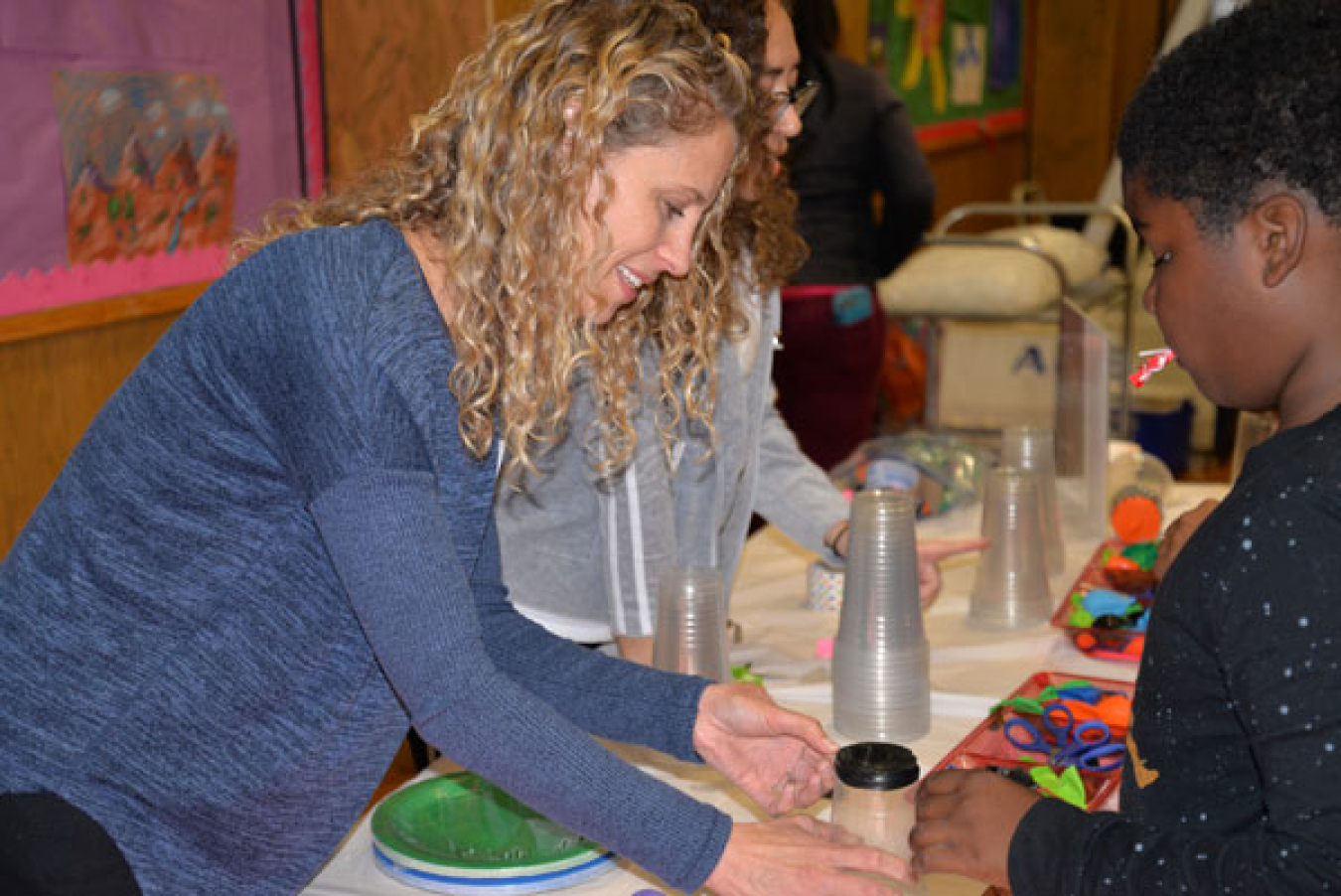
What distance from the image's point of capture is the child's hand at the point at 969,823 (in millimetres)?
904

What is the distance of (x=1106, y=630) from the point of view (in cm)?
158

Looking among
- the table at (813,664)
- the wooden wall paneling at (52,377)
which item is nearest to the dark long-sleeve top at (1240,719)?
the table at (813,664)

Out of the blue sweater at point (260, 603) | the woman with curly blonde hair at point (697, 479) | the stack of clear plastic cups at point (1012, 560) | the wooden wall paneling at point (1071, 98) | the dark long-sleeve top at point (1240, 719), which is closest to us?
the dark long-sleeve top at point (1240, 719)

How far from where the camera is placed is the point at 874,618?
1.32 metres

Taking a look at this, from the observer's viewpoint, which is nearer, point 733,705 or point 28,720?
point 28,720

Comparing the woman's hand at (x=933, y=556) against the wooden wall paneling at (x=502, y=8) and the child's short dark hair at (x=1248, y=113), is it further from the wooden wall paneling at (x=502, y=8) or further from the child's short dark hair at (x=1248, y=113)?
the wooden wall paneling at (x=502, y=8)

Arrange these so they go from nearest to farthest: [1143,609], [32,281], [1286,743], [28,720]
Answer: [1286,743] < [28,720] < [1143,609] < [32,281]

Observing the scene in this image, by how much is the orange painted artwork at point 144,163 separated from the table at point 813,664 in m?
1.10

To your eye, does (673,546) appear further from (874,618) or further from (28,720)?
(28,720)

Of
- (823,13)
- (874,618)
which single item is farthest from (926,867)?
(823,13)

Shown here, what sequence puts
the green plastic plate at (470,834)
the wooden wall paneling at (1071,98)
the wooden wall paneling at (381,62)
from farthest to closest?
the wooden wall paneling at (1071,98)
the wooden wall paneling at (381,62)
the green plastic plate at (470,834)

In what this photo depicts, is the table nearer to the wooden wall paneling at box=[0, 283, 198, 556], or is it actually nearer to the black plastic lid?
the black plastic lid

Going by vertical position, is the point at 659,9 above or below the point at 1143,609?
above

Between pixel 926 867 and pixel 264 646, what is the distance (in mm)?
457
